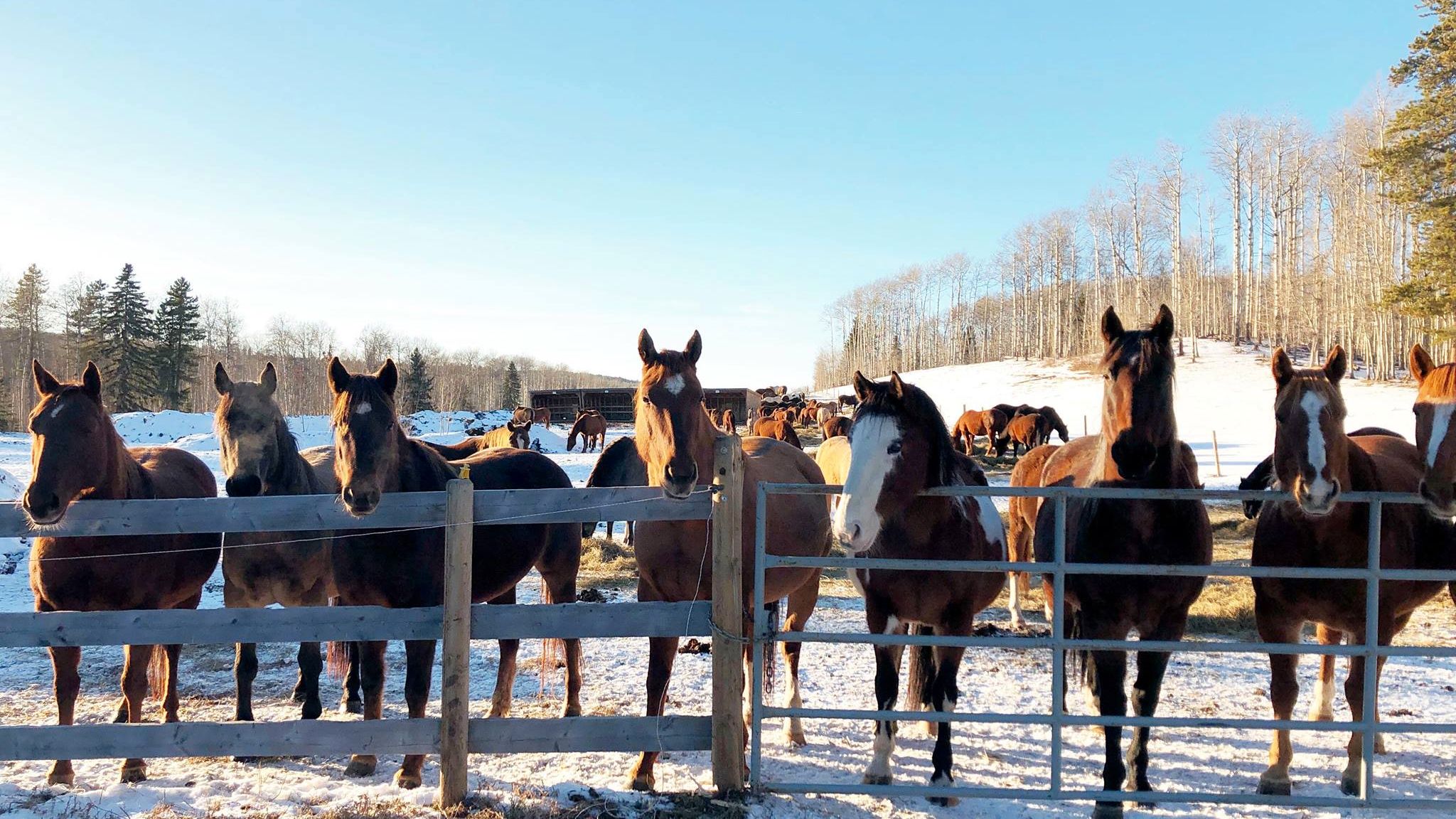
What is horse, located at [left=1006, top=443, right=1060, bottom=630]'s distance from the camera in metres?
6.53

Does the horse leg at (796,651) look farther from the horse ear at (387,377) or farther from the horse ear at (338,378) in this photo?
the horse ear at (338,378)

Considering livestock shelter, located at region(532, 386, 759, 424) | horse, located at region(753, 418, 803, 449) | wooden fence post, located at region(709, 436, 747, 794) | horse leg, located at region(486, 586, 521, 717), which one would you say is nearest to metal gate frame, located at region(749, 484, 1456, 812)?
wooden fence post, located at region(709, 436, 747, 794)

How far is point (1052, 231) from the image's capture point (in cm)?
6175

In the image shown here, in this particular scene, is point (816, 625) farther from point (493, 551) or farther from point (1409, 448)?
point (1409, 448)

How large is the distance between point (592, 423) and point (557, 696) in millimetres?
24901

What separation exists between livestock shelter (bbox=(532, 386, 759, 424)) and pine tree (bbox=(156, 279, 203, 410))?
67.5 ft

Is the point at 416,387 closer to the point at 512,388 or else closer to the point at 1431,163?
the point at 512,388

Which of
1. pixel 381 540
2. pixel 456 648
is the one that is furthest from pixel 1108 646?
pixel 381 540

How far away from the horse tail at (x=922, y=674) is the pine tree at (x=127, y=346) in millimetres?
51153

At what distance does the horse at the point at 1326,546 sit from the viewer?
11.6 ft

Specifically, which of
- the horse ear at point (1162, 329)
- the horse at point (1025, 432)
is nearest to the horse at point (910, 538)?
the horse ear at point (1162, 329)

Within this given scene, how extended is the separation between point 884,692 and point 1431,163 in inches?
1156

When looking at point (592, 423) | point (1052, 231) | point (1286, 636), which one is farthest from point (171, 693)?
point (1052, 231)

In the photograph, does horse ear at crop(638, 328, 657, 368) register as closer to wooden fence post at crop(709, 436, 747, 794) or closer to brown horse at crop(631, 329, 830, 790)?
brown horse at crop(631, 329, 830, 790)
